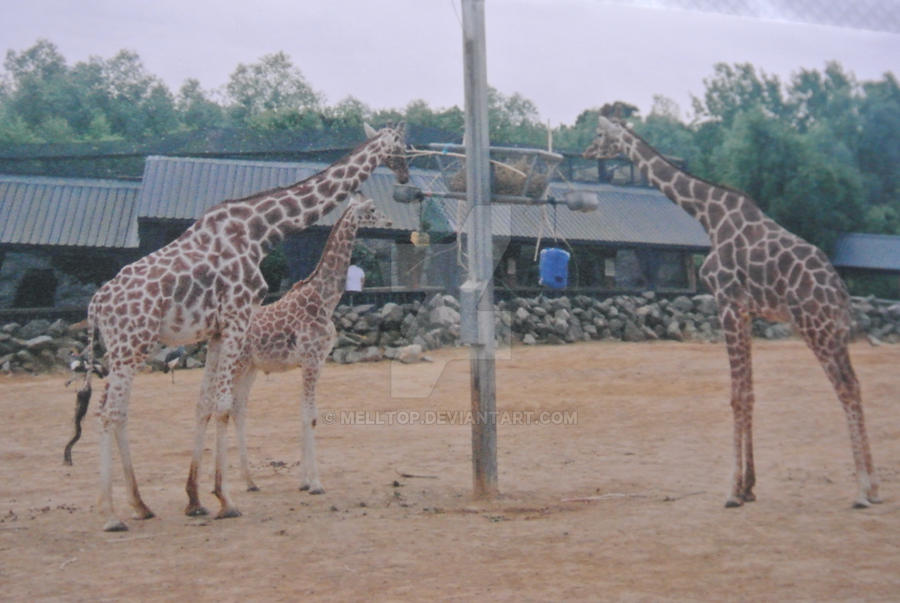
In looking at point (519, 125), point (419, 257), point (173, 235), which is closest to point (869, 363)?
point (419, 257)

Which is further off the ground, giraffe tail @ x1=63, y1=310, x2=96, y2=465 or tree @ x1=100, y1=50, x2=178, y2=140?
tree @ x1=100, y1=50, x2=178, y2=140

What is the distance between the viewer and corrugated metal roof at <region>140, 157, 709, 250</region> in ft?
57.3

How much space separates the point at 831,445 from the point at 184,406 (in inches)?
315

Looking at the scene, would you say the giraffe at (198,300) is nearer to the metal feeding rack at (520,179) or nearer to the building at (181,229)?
the metal feeding rack at (520,179)


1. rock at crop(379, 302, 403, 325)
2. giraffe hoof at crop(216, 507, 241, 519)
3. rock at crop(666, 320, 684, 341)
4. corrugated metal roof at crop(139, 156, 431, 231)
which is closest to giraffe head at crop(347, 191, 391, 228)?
giraffe hoof at crop(216, 507, 241, 519)

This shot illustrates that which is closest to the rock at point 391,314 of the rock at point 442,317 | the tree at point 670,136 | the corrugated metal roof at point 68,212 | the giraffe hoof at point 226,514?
the rock at point 442,317

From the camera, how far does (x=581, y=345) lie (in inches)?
723

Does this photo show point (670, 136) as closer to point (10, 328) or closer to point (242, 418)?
point (10, 328)

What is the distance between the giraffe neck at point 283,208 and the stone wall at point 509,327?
771cm

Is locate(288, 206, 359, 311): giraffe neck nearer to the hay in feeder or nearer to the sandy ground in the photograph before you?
the hay in feeder

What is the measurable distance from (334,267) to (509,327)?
9414 millimetres

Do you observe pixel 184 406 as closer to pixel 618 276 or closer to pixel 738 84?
pixel 618 276

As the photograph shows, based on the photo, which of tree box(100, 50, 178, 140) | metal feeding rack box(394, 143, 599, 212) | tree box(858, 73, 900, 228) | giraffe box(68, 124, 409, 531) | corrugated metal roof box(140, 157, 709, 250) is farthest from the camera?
tree box(100, 50, 178, 140)

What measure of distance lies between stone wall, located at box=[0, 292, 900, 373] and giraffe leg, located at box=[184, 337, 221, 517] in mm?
8341
